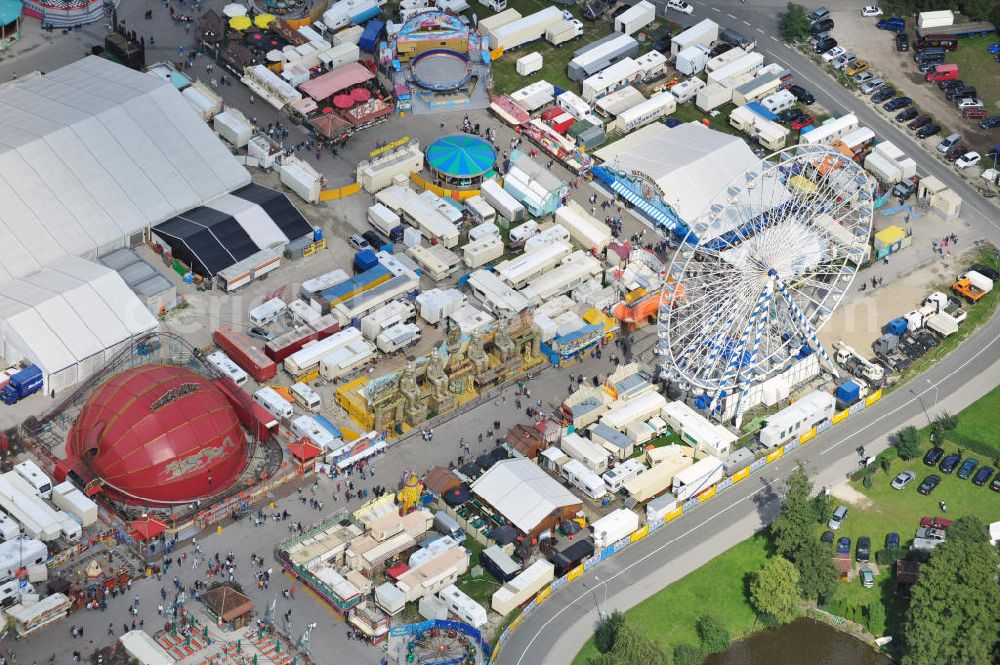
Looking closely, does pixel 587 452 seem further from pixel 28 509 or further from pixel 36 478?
pixel 28 509

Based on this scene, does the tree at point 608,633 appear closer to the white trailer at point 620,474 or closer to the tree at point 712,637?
the tree at point 712,637

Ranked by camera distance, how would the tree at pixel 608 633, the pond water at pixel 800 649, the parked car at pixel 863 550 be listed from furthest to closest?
1. the parked car at pixel 863 550
2. the pond water at pixel 800 649
3. the tree at pixel 608 633

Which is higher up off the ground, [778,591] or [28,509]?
[28,509]

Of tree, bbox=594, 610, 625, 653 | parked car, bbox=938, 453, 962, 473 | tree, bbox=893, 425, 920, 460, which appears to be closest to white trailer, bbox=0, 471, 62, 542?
tree, bbox=594, 610, 625, 653

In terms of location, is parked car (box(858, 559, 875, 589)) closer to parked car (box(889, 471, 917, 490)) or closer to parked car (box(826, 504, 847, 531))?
parked car (box(826, 504, 847, 531))

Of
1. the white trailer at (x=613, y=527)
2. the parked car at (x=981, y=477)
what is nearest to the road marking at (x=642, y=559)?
the white trailer at (x=613, y=527)

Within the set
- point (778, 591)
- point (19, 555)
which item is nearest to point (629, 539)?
point (778, 591)
